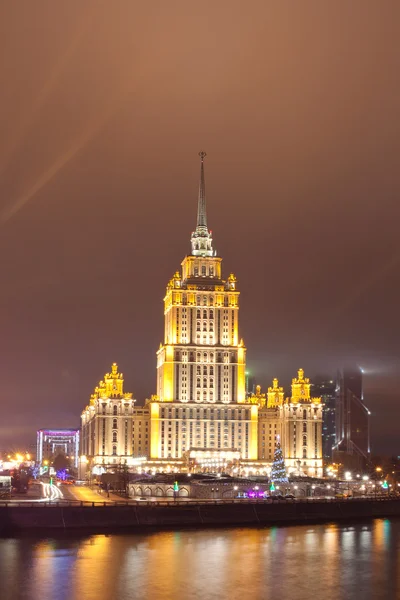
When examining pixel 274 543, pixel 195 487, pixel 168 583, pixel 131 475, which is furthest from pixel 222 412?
pixel 168 583

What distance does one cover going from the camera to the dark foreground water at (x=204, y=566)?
74562 millimetres

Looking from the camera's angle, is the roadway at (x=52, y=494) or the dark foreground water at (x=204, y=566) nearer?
the dark foreground water at (x=204, y=566)

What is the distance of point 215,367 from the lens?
200m

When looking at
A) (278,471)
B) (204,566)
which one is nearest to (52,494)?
(278,471)

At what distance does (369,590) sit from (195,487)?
7101 centimetres

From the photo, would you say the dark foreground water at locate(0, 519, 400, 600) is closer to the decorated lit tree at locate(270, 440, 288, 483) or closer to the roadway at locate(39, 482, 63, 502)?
the roadway at locate(39, 482, 63, 502)

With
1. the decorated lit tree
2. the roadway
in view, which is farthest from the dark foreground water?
the decorated lit tree

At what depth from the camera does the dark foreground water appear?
7456 centimetres

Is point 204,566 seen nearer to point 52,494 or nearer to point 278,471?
point 52,494

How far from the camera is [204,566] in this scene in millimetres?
84625

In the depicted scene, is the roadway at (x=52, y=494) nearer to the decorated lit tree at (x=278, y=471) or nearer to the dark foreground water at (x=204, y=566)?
the dark foreground water at (x=204, y=566)

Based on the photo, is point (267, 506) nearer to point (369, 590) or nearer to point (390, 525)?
point (390, 525)

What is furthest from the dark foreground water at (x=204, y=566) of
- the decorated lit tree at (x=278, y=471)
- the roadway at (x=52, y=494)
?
the decorated lit tree at (x=278, y=471)

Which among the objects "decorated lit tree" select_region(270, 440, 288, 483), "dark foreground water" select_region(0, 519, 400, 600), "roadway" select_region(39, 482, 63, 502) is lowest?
"dark foreground water" select_region(0, 519, 400, 600)
